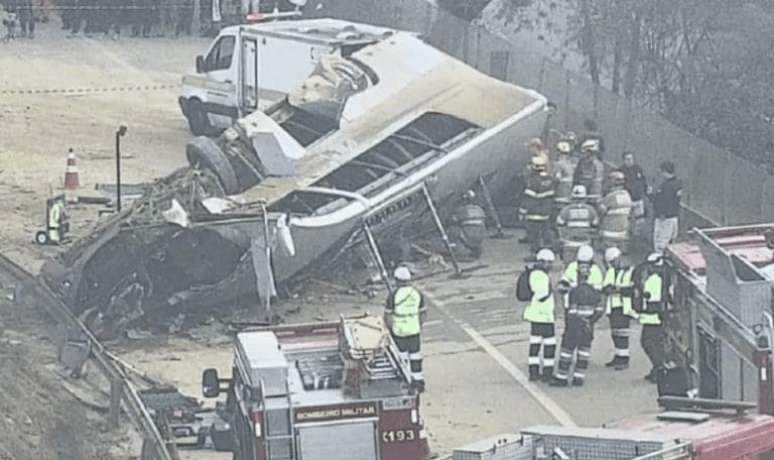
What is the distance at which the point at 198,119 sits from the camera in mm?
32125

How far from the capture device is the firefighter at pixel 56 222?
2473cm

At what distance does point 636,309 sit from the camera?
63.2 feet

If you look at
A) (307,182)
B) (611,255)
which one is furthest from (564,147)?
(611,255)

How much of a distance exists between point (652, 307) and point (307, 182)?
5.77m

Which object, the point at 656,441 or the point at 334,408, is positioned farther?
the point at 334,408

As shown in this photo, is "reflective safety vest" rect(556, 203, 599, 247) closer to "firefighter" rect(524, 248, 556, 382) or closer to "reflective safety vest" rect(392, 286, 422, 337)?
"firefighter" rect(524, 248, 556, 382)

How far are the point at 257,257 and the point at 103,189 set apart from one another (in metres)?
6.90

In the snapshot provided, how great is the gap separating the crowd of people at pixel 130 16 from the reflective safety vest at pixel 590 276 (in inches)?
832

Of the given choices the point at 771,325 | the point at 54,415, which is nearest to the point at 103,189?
the point at 54,415

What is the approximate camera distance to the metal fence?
79.2 ft

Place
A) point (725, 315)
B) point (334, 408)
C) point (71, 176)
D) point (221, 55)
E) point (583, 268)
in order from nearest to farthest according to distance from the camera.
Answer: point (334, 408) → point (725, 315) → point (583, 268) → point (71, 176) → point (221, 55)

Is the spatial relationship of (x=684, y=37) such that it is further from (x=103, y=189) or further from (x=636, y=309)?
(x=636, y=309)

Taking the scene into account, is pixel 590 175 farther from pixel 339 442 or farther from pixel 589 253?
pixel 339 442

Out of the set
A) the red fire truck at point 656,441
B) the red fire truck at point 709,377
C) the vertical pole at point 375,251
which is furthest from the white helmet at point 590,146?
the red fire truck at point 656,441
